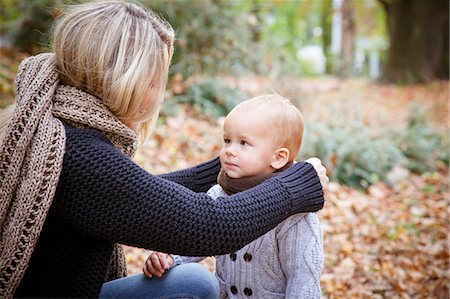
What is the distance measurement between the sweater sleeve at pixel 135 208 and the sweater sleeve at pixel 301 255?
0.35 meters

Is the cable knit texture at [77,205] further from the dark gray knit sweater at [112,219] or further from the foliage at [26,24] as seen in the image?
the foliage at [26,24]

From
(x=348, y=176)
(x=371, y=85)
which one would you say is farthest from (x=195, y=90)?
(x=371, y=85)

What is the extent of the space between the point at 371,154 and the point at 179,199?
5.44m

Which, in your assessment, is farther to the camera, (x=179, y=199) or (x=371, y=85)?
(x=371, y=85)

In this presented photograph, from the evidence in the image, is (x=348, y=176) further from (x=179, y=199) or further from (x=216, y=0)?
(x=179, y=199)

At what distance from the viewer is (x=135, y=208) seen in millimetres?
1758

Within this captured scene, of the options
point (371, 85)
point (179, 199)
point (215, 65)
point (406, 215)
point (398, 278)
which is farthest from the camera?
point (371, 85)

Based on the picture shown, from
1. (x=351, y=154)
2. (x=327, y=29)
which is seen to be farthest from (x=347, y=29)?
(x=351, y=154)

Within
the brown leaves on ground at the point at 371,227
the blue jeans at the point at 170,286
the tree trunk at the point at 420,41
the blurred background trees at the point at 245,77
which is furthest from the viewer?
the tree trunk at the point at 420,41

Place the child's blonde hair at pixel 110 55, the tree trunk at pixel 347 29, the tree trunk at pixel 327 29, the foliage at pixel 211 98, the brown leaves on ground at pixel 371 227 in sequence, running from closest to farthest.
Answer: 1. the child's blonde hair at pixel 110 55
2. the brown leaves on ground at pixel 371 227
3. the foliage at pixel 211 98
4. the tree trunk at pixel 347 29
5. the tree trunk at pixel 327 29

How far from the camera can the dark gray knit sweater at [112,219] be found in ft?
5.73

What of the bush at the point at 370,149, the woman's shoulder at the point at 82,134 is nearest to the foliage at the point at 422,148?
the bush at the point at 370,149

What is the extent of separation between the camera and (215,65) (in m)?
8.33

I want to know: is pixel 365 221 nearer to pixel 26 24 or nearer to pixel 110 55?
pixel 110 55
